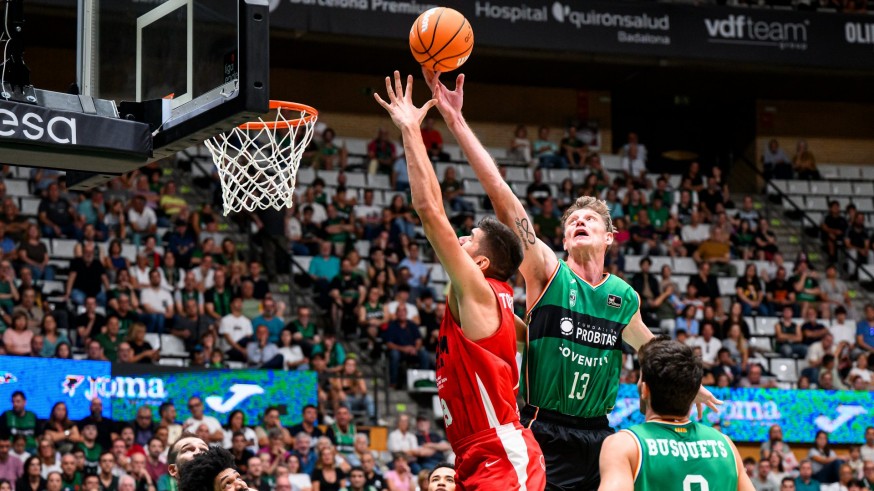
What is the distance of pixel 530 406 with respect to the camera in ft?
19.4

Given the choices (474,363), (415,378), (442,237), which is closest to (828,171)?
(415,378)

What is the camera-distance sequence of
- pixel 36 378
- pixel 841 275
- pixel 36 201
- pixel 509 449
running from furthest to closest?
pixel 841 275 < pixel 36 201 < pixel 36 378 < pixel 509 449

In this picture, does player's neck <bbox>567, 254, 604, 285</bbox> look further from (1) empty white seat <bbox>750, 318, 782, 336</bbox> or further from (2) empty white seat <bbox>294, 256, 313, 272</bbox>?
(1) empty white seat <bbox>750, 318, 782, 336</bbox>

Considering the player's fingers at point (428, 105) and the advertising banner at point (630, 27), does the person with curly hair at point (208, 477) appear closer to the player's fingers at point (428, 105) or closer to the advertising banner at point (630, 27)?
the player's fingers at point (428, 105)

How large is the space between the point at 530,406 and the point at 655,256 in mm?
13217

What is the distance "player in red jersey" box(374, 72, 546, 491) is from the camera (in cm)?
505

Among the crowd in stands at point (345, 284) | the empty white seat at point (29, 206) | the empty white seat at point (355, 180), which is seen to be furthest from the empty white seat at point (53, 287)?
the empty white seat at point (355, 180)

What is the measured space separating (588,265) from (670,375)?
1884mm

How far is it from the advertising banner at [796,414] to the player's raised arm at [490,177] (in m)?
9.68

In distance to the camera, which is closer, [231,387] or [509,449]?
[509,449]

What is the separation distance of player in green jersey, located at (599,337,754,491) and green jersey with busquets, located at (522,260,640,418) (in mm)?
1368

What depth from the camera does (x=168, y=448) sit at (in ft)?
40.0

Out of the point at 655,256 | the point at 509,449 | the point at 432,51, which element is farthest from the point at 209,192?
the point at 509,449

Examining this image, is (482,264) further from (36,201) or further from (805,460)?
(36,201)
